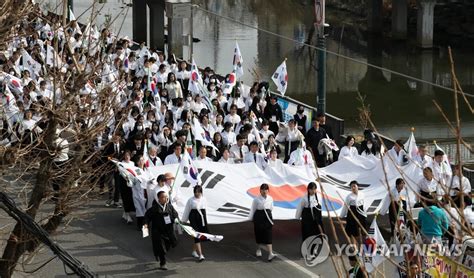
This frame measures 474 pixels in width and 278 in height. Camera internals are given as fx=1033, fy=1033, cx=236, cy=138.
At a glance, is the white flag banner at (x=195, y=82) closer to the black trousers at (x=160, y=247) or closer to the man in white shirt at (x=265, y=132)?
the man in white shirt at (x=265, y=132)

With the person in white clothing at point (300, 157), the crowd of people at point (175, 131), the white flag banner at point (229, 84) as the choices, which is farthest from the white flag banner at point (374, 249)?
the white flag banner at point (229, 84)

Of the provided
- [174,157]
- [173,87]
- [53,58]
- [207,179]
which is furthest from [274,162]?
[53,58]

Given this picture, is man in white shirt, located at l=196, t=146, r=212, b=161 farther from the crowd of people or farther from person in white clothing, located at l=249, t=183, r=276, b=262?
person in white clothing, located at l=249, t=183, r=276, b=262

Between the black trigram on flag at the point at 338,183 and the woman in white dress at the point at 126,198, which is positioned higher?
the black trigram on flag at the point at 338,183

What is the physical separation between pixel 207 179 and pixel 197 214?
5.07ft

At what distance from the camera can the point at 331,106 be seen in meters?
33.8

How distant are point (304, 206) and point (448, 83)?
25236mm

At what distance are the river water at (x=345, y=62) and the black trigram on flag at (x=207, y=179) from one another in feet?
41.0

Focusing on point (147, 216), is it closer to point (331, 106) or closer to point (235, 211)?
point (235, 211)

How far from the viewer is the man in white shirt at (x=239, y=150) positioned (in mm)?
18234

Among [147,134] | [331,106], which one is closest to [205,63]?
[331,106]

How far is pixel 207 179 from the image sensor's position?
53.4 ft

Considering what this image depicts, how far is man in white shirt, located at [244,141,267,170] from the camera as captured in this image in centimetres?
1766

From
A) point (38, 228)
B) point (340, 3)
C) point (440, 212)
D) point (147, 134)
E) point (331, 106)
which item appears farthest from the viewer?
point (340, 3)
